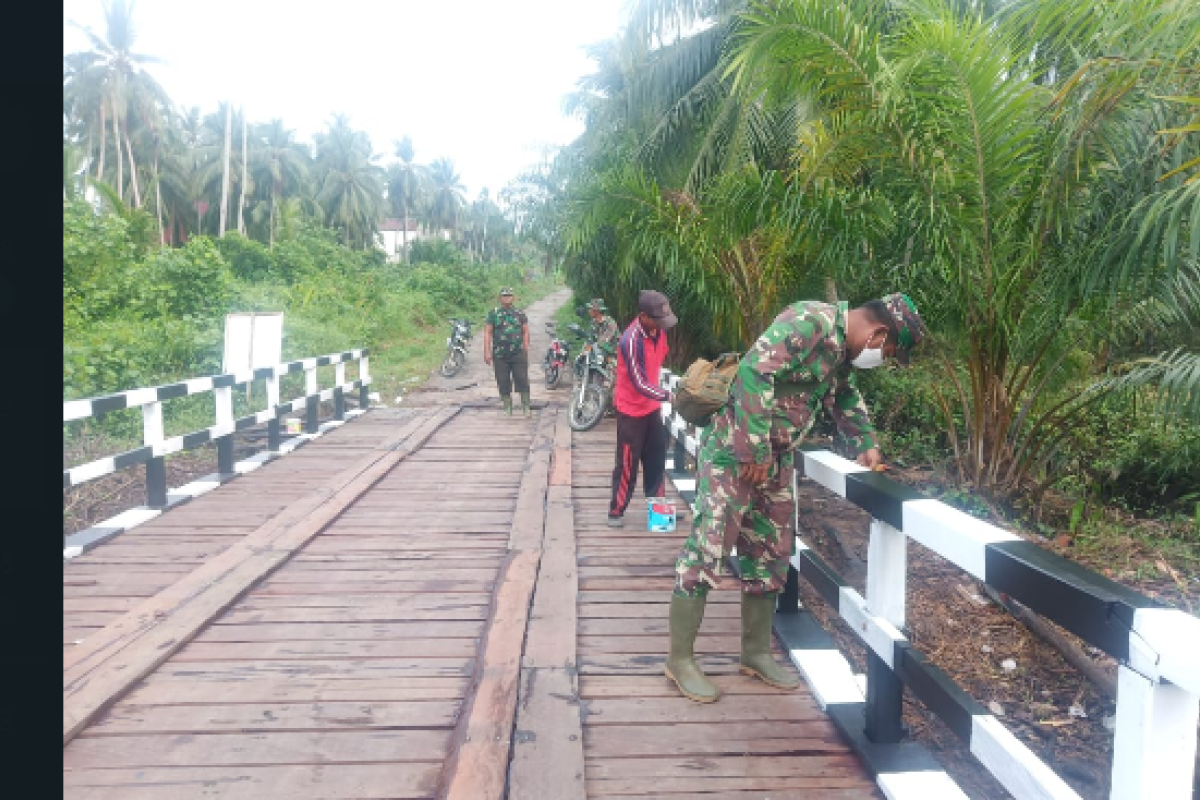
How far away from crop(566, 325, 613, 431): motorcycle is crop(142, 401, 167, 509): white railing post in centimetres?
486

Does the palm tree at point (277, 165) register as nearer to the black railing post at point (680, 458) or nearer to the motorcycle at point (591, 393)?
Answer: the motorcycle at point (591, 393)

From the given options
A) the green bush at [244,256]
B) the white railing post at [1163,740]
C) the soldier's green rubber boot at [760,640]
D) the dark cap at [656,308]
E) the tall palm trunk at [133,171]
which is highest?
the tall palm trunk at [133,171]

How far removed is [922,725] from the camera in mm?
3861

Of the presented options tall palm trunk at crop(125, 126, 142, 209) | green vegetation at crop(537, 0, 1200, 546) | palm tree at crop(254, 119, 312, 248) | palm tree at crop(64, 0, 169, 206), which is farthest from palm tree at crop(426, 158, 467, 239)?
green vegetation at crop(537, 0, 1200, 546)

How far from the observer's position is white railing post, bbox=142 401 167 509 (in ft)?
18.9

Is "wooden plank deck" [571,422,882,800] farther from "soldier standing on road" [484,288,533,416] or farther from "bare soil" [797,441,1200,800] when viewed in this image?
"soldier standing on road" [484,288,533,416]

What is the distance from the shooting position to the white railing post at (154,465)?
577cm

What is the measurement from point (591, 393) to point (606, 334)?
777 millimetres

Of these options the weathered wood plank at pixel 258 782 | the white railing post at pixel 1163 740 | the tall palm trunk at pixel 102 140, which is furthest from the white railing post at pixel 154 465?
the tall palm trunk at pixel 102 140

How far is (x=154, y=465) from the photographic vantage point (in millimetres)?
5762

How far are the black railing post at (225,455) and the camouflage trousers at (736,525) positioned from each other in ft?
16.7

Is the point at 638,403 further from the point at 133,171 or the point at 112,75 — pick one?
the point at 112,75

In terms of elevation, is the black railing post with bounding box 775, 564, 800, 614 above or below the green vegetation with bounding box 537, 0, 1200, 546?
below

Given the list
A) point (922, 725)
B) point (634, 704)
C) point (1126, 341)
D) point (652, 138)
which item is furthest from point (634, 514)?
point (652, 138)
